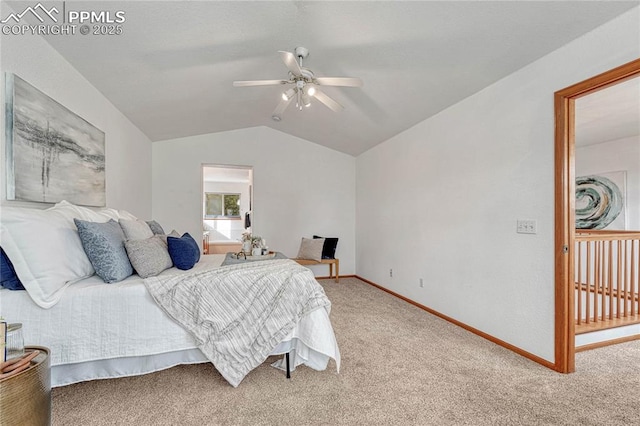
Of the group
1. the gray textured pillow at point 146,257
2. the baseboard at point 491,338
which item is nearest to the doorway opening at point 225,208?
the baseboard at point 491,338

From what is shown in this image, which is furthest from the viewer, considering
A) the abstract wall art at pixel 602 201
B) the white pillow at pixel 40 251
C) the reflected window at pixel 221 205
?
the reflected window at pixel 221 205

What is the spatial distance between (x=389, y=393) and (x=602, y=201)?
486 cm

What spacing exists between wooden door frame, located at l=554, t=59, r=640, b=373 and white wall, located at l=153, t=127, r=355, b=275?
3.66m

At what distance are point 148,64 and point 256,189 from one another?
281 centimetres

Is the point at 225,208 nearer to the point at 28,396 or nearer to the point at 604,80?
the point at 28,396

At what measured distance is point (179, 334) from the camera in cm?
181

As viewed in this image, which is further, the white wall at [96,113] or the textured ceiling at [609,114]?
the textured ceiling at [609,114]

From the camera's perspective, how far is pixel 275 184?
5.22m

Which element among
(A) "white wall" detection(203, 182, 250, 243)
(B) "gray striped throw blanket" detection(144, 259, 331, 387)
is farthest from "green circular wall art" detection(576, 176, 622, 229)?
(A) "white wall" detection(203, 182, 250, 243)

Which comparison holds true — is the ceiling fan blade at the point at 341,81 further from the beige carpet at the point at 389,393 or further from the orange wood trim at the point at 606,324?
the orange wood trim at the point at 606,324

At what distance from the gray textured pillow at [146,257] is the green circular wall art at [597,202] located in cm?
592

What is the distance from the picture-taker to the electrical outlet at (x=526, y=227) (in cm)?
230

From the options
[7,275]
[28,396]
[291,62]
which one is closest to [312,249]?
[291,62]

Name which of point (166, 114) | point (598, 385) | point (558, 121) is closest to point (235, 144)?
point (166, 114)
